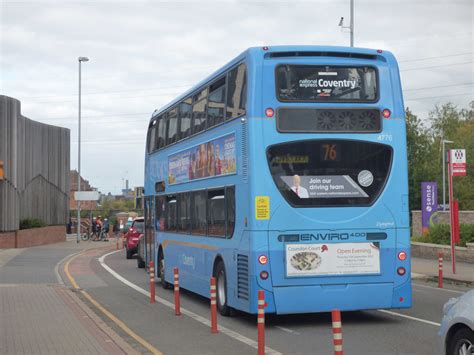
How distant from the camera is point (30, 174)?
45781 mm

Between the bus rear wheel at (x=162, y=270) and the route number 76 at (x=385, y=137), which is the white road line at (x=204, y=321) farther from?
the route number 76 at (x=385, y=137)

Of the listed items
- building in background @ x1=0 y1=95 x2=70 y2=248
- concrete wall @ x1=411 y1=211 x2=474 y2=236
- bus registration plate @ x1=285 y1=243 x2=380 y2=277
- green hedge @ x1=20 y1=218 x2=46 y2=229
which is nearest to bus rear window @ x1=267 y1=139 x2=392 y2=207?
bus registration plate @ x1=285 y1=243 x2=380 y2=277

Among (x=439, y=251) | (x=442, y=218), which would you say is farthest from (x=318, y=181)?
(x=442, y=218)

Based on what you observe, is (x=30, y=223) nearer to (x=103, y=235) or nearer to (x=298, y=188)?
(x=103, y=235)

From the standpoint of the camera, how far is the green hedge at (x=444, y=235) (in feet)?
89.9

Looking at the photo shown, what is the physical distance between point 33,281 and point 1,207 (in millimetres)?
16847

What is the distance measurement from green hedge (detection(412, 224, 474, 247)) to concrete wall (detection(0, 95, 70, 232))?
2053cm

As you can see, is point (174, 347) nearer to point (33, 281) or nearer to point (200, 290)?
point (200, 290)

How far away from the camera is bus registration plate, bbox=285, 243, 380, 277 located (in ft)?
39.5

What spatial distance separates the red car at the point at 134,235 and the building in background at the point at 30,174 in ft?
20.5

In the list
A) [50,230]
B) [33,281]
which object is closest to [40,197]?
[50,230]

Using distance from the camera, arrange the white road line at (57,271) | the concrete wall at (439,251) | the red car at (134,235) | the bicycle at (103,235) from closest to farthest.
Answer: the white road line at (57,271), the concrete wall at (439,251), the red car at (134,235), the bicycle at (103,235)

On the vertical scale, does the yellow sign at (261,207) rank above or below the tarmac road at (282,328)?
above

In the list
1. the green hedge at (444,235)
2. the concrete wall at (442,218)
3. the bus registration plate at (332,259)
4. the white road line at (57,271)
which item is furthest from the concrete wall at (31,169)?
the bus registration plate at (332,259)
